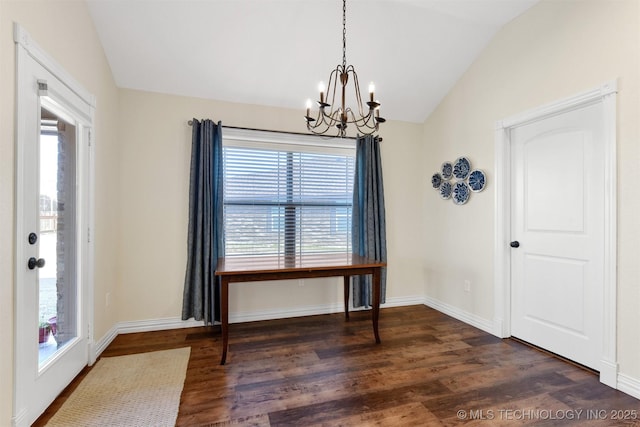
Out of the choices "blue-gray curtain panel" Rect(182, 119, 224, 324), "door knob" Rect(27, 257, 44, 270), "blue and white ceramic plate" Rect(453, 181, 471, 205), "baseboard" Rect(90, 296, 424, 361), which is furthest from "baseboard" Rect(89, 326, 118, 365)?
"blue and white ceramic plate" Rect(453, 181, 471, 205)

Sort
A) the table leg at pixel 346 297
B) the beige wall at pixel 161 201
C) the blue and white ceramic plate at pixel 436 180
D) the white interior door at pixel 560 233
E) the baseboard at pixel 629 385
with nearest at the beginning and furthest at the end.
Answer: the baseboard at pixel 629 385 → the white interior door at pixel 560 233 → the beige wall at pixel 161 201 → the table leg at pixel 346 297 → the blue and white ceramic plate at pixel 436 180

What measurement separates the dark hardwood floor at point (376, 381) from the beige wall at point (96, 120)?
2.14ft

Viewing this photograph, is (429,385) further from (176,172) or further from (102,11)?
(102,11)

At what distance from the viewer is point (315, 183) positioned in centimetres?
360

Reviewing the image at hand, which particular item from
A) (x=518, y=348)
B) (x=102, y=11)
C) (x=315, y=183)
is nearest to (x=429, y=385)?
(x=518, y=348)

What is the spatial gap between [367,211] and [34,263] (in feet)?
9.49

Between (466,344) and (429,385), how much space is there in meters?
0.90

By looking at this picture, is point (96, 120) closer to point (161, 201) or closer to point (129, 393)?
point (161, 201)

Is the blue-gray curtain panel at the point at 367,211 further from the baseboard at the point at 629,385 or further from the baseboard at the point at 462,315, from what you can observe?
the baseboard at the point at 629,385

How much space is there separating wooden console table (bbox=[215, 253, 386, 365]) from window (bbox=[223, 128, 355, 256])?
534 millimetres

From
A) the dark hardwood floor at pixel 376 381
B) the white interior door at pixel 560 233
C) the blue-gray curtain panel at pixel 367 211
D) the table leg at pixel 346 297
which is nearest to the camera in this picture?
the dark hardwood floor at pixel 376 381

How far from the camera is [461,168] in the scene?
3342mm

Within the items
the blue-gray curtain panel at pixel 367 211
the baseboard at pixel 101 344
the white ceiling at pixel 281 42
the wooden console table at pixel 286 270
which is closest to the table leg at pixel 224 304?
the wooden console table at pixel 286 270

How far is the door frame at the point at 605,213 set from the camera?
6.77 feet
